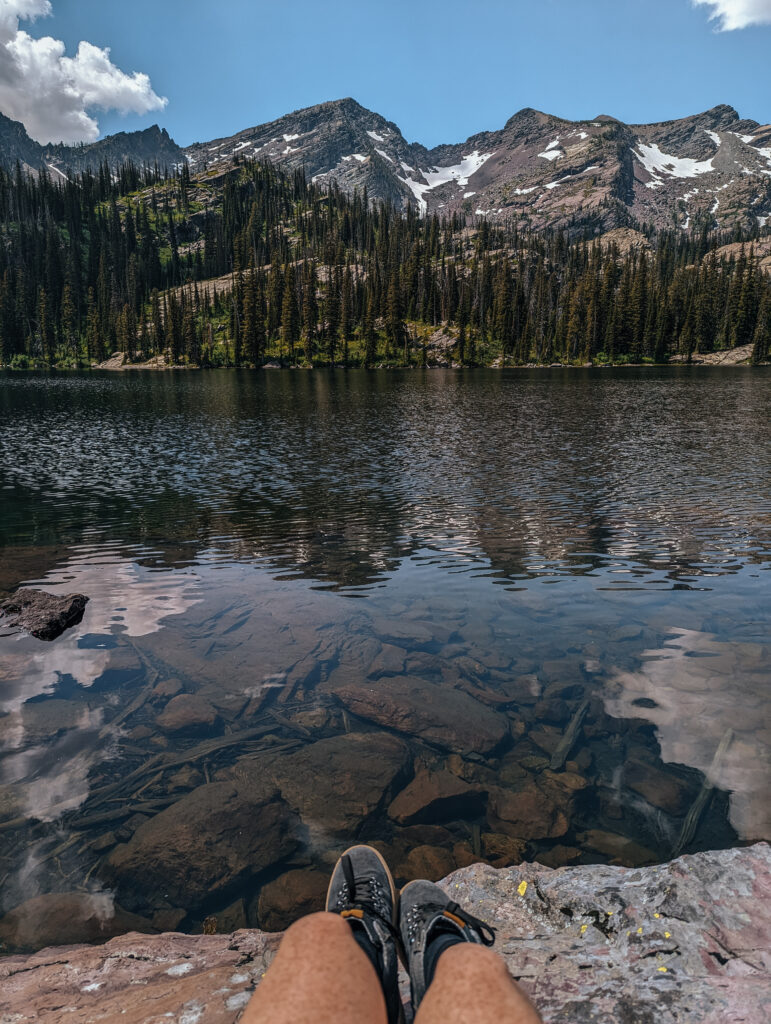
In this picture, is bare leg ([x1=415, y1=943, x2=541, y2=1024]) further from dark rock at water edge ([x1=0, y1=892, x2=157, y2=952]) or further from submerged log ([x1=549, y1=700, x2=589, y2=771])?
submerged log ([x1=549, y1=700, x2=589, y2=771])

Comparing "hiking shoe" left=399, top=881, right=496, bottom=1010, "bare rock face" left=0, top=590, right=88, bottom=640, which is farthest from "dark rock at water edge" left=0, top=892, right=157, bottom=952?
"bare rock face" left=0, top=590, right=88, bottom=640

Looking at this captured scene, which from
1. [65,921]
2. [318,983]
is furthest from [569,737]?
[65,921]

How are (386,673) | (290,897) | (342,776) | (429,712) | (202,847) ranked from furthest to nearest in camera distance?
(386,673), (429,712), (342,776), (202,847), (290,897)

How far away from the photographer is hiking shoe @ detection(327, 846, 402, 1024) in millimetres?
3168

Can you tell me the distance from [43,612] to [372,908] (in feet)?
37.7

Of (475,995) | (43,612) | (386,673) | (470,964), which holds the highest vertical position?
(475,995)

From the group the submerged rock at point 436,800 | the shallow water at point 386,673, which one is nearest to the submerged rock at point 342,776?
the shallow water at point 386,673

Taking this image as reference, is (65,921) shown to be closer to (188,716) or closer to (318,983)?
(188,716)

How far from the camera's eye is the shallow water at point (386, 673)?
6836 millimetres

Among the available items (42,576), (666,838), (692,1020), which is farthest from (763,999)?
(42,576)

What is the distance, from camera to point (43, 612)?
12.3 metres

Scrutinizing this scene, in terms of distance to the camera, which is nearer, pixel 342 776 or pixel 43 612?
pixel 342 776

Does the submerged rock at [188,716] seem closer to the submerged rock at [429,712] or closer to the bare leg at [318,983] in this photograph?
the submerged rock at [429,712]

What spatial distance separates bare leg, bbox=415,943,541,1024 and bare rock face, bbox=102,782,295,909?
14.9 feet
